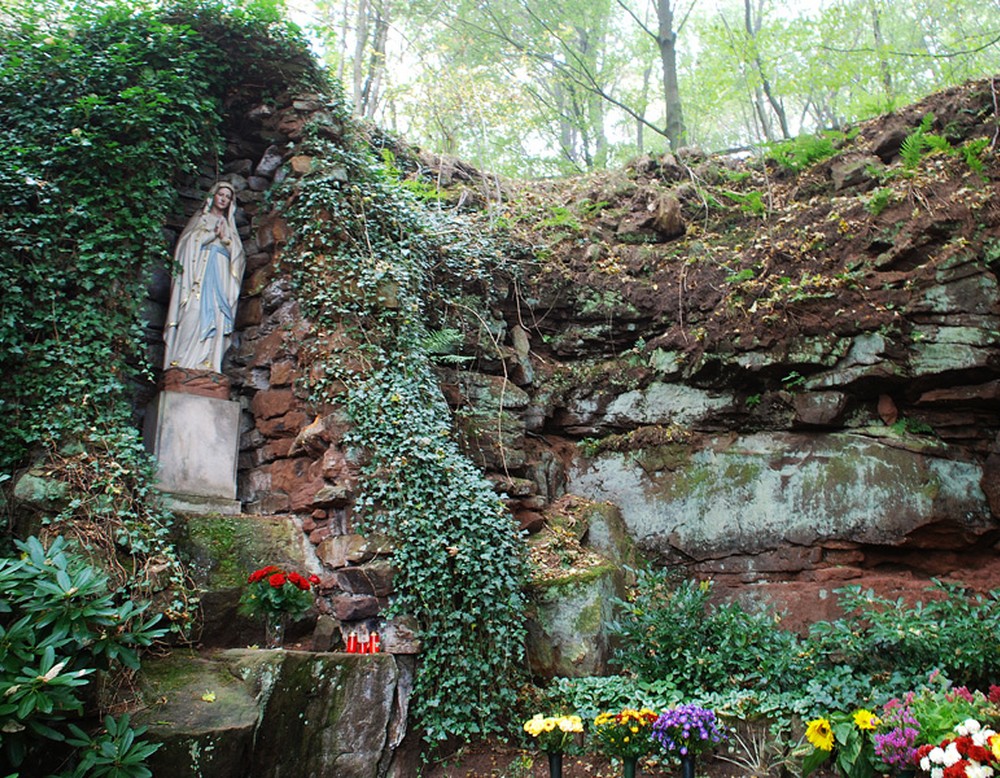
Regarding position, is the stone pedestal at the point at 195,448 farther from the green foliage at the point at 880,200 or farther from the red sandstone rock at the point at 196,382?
the green foliage at the point at 880,200

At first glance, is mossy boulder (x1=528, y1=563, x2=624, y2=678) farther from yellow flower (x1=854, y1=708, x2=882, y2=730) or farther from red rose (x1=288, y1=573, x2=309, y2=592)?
yellow flower (x1=854, y1=708, x2=882, y2=730)

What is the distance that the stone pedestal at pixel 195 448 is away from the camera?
595 cm

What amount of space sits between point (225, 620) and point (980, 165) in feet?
25.7

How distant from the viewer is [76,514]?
4.97 meters

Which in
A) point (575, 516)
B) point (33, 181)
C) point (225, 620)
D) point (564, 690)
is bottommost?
point (564, 690)

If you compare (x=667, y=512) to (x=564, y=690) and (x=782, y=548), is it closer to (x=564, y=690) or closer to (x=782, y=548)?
(x=782, y=548)

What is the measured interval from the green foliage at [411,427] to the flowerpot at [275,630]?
0.83 meters

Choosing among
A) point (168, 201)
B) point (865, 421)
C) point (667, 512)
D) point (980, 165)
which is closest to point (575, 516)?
point (667, 512)

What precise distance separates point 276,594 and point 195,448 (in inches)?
74.0

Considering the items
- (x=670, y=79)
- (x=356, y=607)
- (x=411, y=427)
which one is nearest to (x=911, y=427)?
(x=411, y=427)

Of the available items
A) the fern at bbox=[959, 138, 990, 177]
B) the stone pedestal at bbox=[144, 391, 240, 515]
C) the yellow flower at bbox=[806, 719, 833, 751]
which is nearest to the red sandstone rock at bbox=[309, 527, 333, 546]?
the stone pedestal at bbox=[144, 391, 240, 515]

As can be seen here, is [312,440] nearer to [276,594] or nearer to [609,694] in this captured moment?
[276,594]

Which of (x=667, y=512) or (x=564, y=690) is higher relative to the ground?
(x=667, y=512)

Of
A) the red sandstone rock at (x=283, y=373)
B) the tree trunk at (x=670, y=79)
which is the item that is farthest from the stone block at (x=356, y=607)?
the tree trunk at (x=670, y=79)
